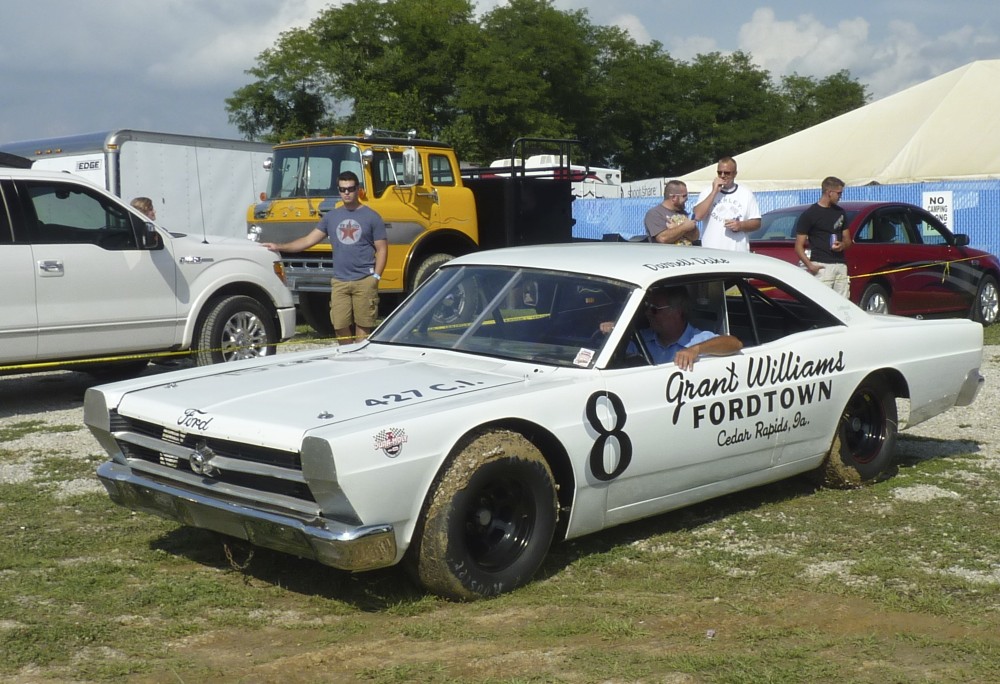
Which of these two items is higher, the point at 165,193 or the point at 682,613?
the point at 165,193

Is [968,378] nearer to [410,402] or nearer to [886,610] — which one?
[886,610]

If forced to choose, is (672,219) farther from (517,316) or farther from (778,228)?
(517,316)

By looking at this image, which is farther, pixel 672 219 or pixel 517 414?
pixel 672 219

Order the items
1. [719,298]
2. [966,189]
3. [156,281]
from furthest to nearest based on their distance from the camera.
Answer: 1. [966,189]
2. [156,281]
3. [719,298]

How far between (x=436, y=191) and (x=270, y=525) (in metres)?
10.5

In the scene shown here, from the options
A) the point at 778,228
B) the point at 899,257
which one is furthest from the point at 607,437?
the point at 899,257

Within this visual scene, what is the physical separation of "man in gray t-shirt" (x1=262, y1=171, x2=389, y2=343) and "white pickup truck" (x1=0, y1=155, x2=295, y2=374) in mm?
1030

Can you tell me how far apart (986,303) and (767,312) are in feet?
35.3

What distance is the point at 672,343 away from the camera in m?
5.64

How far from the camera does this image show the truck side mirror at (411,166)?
13.7m

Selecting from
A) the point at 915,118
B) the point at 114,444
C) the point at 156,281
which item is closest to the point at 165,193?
the point at 156,281

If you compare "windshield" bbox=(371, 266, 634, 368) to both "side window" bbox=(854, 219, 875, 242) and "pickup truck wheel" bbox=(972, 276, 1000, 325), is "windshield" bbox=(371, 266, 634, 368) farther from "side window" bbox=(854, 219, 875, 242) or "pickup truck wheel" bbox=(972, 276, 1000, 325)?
"pickup truck wheel" bbox=(972, 276, 1000, 325)

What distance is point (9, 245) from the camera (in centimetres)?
888

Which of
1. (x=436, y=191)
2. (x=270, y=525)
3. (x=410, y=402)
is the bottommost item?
(x=270, y=525)
